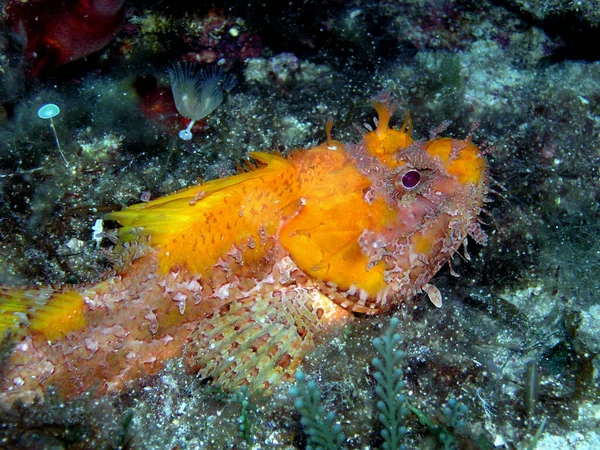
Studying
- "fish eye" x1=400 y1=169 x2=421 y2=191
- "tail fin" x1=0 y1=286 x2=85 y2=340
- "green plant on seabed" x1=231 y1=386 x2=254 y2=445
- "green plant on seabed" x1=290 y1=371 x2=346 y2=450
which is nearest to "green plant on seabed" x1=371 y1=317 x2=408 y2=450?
"green plant on seabed" x1=290 y1=371 x2=346 y2=450

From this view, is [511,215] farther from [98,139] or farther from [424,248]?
[98,139]

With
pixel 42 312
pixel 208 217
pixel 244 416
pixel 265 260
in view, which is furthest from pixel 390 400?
pixel 42 312

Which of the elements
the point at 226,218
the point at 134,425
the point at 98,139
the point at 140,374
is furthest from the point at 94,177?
the point at 134,425

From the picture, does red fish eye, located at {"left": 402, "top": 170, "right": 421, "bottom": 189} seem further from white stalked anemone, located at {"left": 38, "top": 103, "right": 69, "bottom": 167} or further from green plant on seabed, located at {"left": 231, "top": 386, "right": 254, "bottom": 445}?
white stalked anemone, located at {"left": 38, "top": 103, "right": 69, "bottom": 167}

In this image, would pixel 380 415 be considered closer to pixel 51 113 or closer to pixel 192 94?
pixel 192 94

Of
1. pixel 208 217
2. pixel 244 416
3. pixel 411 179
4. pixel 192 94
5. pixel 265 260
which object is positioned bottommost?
pixel 244 416

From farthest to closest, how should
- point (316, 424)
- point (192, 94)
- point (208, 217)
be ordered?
point (192, 94), point (208, 217), point (316, 424)
